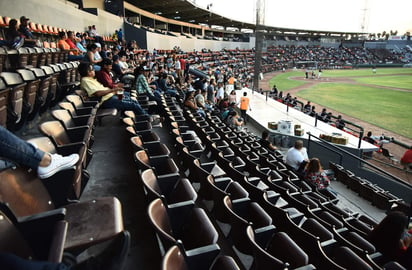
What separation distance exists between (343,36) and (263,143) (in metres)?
84.7

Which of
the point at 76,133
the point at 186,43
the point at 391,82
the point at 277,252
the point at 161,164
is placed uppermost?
the point at 186,43

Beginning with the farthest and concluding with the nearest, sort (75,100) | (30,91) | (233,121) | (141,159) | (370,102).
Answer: (370,102), (233,121), (75,100), (30,91), (141,159)

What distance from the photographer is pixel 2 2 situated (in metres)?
9.91

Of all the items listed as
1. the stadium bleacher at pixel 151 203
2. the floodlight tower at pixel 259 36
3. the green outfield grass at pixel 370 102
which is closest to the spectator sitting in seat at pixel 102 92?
the stadium bleacher at pixel 151 203

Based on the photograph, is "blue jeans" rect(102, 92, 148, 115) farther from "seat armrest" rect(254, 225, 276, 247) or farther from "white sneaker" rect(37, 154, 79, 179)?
"seat armrest" rect(254, 225, 276, 247)

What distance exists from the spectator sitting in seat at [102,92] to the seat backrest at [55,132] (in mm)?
2155

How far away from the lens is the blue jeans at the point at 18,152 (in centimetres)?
193

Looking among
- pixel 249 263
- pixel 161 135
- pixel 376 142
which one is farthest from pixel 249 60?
pixel 249 263

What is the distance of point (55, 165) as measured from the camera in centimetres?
207

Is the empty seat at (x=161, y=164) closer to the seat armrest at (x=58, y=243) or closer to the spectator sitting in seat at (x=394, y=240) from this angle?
the seat armrest at (x=58, y=243)

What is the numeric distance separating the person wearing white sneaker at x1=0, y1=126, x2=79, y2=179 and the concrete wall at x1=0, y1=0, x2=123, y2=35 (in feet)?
35.2

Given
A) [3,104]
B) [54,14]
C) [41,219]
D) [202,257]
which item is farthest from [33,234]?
[54,14]

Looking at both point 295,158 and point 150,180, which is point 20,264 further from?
point 295,158

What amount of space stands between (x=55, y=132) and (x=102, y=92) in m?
2.34
